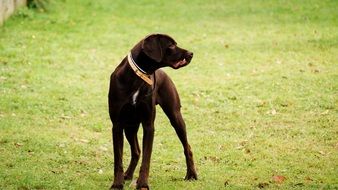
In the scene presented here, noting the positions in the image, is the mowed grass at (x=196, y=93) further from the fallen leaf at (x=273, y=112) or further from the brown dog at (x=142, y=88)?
the brown dog at (x=142, y=88)

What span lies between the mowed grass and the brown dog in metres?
0.51

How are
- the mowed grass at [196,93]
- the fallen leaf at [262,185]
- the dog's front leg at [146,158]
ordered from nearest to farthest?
the dog's front leg at [146,158] < the fallen leaf at [262,185] < the mowed grass at [196,93]

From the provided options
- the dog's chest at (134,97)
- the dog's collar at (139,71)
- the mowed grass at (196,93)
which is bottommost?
the mowed grass at (196,93)

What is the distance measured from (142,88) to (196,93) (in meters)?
6.29

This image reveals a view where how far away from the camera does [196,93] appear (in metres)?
13.9

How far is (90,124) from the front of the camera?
38.3 feet

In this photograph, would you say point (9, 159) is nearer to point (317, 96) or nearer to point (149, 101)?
point (149, 101)

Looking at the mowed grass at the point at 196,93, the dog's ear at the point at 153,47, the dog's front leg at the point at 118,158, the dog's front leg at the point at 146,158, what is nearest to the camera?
the dog's ear at the point at 153,47

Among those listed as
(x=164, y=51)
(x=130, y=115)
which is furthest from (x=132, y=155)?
(x=164, y=51)

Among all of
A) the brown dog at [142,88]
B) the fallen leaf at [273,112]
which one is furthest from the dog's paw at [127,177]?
the fallen leaf at [273,112]

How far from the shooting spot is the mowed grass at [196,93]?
9.12 metres

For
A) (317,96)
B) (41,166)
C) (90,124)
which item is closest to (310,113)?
(317,96)

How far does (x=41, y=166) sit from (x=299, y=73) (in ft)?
24.9

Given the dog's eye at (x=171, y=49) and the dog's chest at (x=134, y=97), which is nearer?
the dog's chest at (x=134, y=97)
